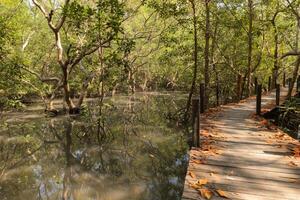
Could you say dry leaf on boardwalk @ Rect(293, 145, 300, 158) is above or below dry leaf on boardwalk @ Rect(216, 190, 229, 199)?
above

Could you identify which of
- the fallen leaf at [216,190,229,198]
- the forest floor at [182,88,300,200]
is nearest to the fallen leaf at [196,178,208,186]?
the forest floor at [182,88,300,200]

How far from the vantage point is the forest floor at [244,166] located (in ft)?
16.1

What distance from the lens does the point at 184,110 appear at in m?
17.7

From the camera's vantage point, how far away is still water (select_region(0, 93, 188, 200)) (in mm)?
9070

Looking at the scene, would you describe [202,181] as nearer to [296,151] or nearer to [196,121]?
[196,121]

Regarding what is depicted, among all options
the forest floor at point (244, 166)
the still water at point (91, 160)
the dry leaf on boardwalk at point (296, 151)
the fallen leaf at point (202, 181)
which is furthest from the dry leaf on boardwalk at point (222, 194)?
the still water at point (91, 160)

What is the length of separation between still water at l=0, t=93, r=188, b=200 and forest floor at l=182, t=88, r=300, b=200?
2157 millimetres

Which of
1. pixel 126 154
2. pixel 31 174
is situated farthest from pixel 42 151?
pixel 126 154

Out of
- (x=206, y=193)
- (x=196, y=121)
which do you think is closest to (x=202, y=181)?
(x=206, y=193)

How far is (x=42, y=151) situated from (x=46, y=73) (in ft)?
78.3

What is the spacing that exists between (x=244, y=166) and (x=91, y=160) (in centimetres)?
704

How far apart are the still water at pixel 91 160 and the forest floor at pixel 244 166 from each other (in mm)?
2157

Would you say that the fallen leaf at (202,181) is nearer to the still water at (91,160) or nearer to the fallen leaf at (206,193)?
the fallen leaf at (206,193)

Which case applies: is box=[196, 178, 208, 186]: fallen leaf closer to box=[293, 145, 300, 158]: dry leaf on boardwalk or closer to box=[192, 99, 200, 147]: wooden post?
box=[192, 99, 200, 147]: wooden post
